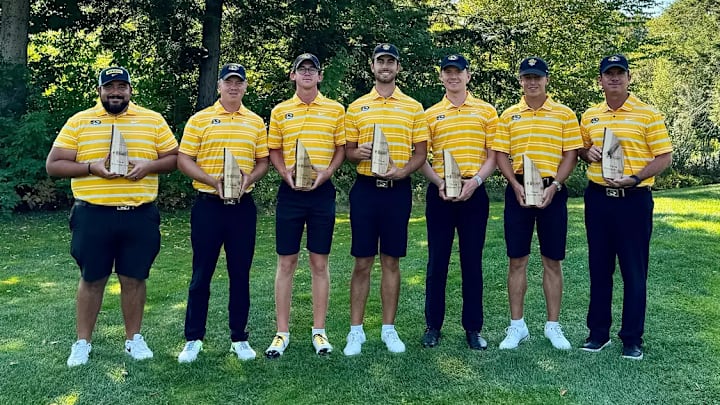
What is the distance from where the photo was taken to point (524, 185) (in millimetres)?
4402

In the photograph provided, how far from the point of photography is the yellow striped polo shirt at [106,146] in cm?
407

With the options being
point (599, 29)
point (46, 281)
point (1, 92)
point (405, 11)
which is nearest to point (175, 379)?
point (46, 281)

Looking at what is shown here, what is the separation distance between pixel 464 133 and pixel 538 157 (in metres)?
0.58

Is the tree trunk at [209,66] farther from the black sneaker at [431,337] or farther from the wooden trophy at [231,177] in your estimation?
the black sneaker at [431,337]

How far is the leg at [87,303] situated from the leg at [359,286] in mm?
1774

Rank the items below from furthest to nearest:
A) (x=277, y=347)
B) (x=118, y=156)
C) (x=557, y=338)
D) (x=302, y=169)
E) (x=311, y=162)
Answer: (x=557, y=338), (x=277, y=347), (x=311, y=162), (x=302, y=169), (x=118, y=156)

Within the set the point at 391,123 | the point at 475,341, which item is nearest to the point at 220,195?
the point at 391,123

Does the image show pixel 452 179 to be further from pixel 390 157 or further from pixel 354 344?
pixel 354 344

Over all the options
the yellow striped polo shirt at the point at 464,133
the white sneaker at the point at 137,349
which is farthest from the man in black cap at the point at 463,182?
the white sneaker at the point at 137,349

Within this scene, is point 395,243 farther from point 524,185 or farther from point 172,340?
point 172,340

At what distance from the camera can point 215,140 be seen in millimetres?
4242

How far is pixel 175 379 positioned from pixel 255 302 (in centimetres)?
201

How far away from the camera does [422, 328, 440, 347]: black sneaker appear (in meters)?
4.65

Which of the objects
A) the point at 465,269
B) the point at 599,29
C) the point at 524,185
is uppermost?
the point at 599,29
